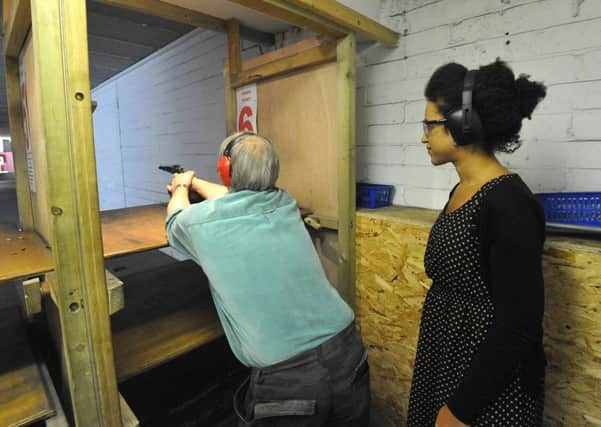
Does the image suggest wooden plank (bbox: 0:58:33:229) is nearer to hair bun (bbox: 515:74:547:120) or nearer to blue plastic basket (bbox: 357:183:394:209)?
blue plastic basket (bbox: 357:183:394:209)

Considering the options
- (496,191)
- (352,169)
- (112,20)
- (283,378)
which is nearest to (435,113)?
(496,191)

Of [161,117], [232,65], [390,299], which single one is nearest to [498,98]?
[390,299]

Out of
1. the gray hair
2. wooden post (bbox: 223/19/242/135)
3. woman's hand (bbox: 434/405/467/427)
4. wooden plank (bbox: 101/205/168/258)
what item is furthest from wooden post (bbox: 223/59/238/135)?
woman's hand (bbox: 434/405/467/427)

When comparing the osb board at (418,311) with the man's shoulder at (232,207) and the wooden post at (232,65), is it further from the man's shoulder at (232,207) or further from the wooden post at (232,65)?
the wooden post at (232,65)

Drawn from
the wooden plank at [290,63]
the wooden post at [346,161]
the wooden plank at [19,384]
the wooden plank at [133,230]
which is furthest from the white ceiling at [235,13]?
the wooden plank at [19,384]

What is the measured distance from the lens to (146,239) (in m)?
1.23

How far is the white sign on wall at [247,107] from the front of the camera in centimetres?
188

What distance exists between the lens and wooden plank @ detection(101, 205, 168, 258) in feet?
3.71

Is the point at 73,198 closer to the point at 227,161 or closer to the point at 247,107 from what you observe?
the point at 227,161

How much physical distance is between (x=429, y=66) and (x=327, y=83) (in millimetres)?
462

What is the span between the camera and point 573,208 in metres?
1.14

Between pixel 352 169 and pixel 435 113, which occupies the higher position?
pixel 435 113

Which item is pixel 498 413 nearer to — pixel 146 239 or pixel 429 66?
pixel 146 239

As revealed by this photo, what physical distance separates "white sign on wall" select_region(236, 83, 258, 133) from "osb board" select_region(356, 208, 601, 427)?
79cm
